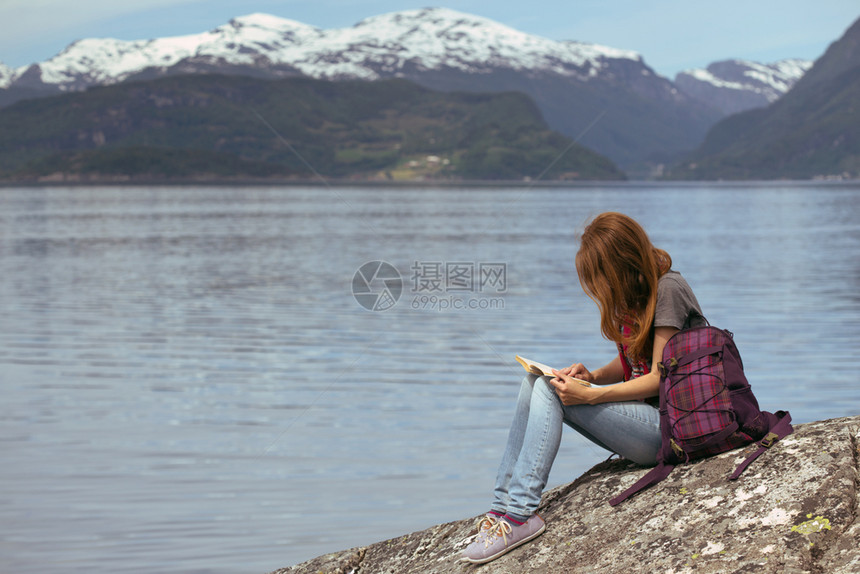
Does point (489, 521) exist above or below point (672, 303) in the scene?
below

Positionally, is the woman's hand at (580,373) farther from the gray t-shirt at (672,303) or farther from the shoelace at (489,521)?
the shoelace at (489,521)

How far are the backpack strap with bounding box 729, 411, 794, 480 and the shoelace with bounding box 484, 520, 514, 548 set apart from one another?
3.84 feet

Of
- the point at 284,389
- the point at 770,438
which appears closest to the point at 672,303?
the point at 770,438

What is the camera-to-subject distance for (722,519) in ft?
13.7

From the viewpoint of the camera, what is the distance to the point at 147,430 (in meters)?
11.4

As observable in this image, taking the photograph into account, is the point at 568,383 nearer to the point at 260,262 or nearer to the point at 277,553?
the point at 277,553

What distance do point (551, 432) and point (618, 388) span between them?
42cm

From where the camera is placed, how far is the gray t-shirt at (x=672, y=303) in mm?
4461

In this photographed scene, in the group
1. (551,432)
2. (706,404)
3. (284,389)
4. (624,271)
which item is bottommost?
(284,389)

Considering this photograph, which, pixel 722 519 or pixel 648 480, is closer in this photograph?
pixel 722 519

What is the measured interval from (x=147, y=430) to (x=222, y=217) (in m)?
71.2

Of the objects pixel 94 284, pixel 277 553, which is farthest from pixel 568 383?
pixel 94 284

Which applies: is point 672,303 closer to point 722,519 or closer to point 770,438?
point 770,438

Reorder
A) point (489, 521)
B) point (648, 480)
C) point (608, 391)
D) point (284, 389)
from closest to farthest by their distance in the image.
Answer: point (648, 480), point (608, 391), point (489, 521), point (284, 389)
